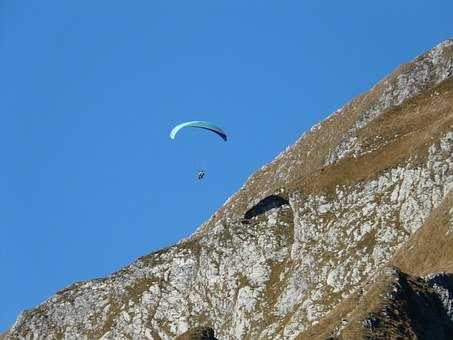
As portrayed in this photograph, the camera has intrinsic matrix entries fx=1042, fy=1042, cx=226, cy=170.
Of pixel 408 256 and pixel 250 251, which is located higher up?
pixel 250 251

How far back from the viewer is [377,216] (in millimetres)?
127688

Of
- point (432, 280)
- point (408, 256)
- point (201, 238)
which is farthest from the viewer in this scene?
point (201, 238)

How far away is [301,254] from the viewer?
5226 inches

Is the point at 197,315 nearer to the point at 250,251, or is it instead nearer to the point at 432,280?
the point at 250,251

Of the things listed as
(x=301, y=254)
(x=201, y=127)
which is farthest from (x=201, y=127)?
(x=301, y=254)

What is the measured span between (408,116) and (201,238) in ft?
119

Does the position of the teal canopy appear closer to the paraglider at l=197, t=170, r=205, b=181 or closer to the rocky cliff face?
the paraglider at l=197, t=170, r=205, b=181

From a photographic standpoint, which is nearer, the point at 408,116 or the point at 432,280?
the point at 432,280

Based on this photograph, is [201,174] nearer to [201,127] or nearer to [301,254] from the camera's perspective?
[201,127]

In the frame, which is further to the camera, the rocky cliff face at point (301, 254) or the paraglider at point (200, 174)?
the rocky cliff face at point (301, 254)

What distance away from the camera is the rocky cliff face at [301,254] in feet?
400

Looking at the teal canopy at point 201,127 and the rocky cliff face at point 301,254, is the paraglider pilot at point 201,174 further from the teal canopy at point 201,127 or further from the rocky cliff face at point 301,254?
the rocky cliff face at point 301,254

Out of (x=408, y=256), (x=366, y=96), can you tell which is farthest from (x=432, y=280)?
(x=366, y=96)

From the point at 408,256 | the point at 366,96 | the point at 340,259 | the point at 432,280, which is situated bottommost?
the point at 432,280
